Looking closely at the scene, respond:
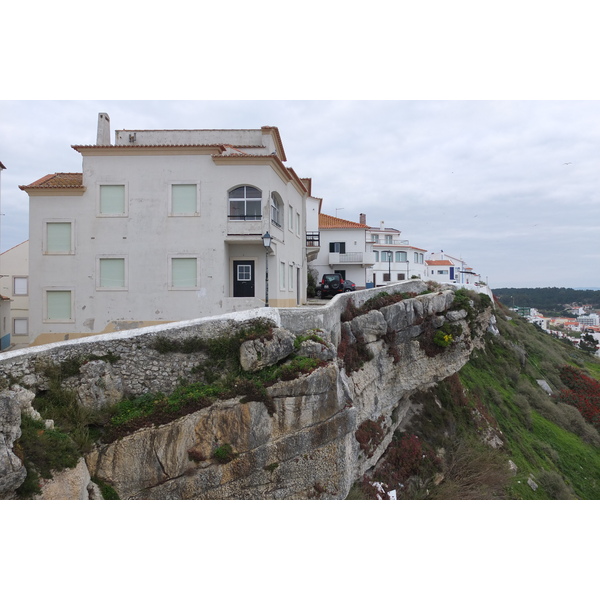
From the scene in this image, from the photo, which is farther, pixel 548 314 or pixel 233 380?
pixel 548 314

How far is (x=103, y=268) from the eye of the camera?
17453mm

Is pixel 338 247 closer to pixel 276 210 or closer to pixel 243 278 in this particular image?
pixel 276 210

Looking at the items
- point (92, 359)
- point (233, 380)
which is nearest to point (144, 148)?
point (92, 359)

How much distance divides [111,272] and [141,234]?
2092 millimetres

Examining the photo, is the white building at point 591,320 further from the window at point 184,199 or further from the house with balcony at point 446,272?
the window at point 184,199

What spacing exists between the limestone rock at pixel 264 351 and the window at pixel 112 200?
10.1 metres

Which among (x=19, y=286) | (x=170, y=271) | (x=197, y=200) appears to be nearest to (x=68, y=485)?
(x=170, y=271)

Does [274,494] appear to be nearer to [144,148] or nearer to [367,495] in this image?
[367,495]

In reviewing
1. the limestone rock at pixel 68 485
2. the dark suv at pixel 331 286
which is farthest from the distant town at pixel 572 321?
the limestone rock at pixel 68 485

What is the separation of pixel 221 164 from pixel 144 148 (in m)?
3.22

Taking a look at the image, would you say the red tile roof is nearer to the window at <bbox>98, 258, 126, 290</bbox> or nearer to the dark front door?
the window at <bbox>98, 258, 126, 290</bbox>

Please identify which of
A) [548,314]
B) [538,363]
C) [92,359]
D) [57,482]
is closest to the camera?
[57,482]

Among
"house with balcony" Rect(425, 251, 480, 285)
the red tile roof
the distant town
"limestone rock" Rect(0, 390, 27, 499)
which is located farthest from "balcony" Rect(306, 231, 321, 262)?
the distant town

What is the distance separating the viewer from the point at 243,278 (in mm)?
18203
